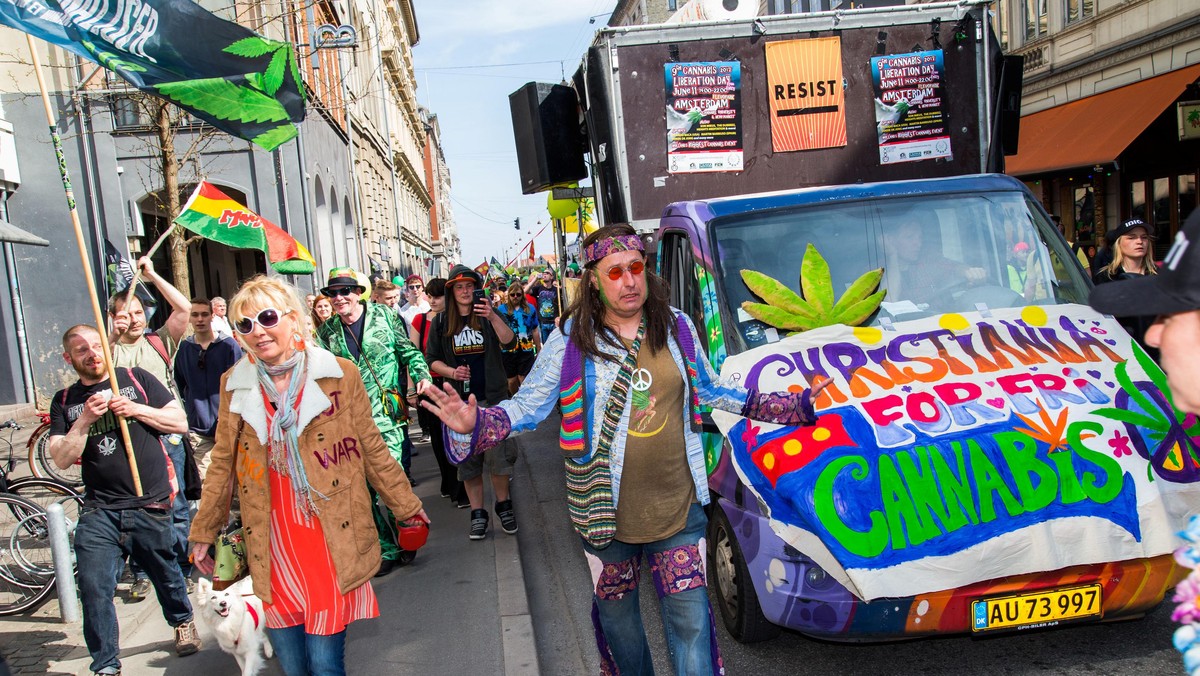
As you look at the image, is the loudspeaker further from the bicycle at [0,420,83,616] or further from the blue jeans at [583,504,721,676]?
the blue jeans at [583,504,721,676]

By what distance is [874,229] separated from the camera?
4773 mm

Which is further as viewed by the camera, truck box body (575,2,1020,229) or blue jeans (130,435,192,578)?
truck box body (575,2,1020,229)

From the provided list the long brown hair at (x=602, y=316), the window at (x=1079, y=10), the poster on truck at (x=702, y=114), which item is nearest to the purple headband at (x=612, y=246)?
the long brown hair at (x=602, y=316)

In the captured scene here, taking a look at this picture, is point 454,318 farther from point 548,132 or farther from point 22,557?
point 22,557

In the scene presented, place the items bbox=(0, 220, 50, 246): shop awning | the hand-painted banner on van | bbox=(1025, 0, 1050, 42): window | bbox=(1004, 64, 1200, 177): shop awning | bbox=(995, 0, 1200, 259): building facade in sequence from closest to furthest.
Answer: the hand-painted banner on van < bbox=(0, 220, 50, 246): shop awning < bbox=(1004, 64, 1200, 177): shop awning < bbox=(995, 0, 1200, 259): building facade < bbox=(1025, 0, 1050, 42): window

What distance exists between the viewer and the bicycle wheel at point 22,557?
18.9ft

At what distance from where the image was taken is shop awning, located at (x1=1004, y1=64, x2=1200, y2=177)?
14.3 metres

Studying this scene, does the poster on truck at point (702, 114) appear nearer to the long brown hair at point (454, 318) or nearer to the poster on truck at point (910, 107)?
the poster on truck at point (910, 107)

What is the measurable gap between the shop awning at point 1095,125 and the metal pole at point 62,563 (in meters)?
13.8

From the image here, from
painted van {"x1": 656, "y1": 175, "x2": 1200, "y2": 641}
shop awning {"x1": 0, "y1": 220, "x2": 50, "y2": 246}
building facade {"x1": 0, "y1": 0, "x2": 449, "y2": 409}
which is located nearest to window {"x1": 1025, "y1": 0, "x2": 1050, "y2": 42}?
building facade {"x1": 0, "y1": 0, "x2": 449, "y2": 409}

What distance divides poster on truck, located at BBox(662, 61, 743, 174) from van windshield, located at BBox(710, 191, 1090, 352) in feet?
6.04

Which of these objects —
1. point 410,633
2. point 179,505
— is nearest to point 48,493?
point 179,505

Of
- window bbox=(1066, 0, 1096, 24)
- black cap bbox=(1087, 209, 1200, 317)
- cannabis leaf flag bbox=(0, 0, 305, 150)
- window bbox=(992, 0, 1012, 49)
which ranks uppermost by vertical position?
window bbox=(992, 0, 1012, 49)

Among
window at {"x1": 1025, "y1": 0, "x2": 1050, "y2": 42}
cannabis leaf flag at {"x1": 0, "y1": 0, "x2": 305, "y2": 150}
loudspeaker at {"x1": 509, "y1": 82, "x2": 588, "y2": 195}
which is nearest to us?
cannabis leaf flag at {"x1": 0, "y1": 0, "x2": 305, "y2": 150}
